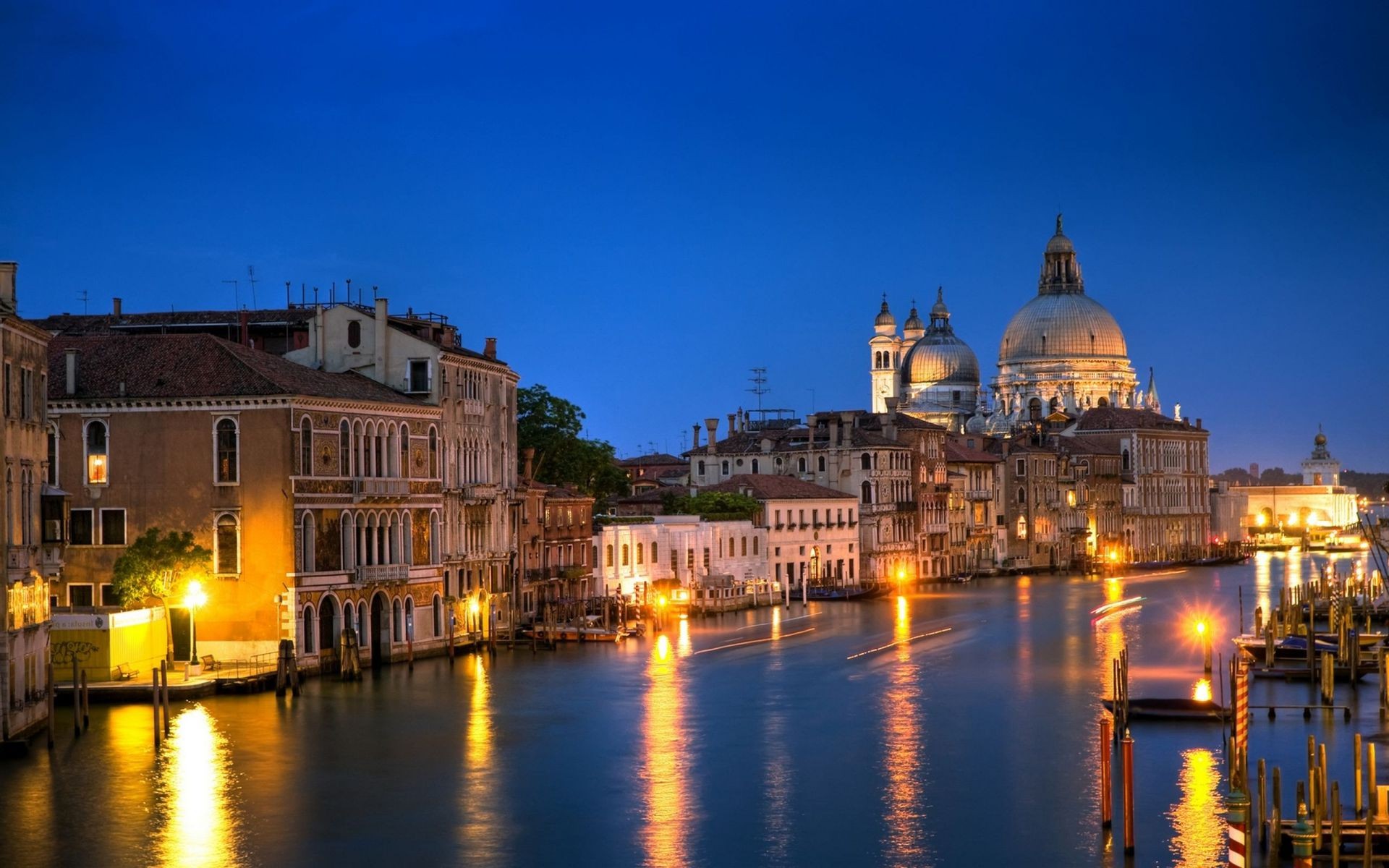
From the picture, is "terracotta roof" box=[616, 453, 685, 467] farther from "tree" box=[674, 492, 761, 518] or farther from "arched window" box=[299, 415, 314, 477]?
"arched window" box=[299, 415, 314, 477]

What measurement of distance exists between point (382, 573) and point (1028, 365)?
92.3 meters

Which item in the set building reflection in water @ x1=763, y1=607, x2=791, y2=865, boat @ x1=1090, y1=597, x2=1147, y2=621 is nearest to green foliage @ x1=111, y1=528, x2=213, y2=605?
building reflection in water @ x1=763, y1=607, x2=791, y2=865

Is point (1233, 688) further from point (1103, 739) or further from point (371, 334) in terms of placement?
point (371, 334)

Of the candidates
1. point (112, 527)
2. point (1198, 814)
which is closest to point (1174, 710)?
point (1198, 814)

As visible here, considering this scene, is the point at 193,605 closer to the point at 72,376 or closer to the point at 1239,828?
the point at 72,376

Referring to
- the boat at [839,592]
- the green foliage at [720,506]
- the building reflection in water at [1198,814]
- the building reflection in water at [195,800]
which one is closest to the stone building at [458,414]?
the building reflection in water at [195,800]

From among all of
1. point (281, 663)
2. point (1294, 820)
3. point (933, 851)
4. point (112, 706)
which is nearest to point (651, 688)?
point (281, 663)

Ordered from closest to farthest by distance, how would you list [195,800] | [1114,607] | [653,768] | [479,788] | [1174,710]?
[195,800], [479,788], [653,768], [1174,710], [1114,607]

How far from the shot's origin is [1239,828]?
70.3 ft

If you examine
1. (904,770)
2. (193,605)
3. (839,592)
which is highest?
(193,605)

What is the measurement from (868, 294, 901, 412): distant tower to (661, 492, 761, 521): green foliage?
66.5m

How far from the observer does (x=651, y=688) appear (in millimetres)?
40188

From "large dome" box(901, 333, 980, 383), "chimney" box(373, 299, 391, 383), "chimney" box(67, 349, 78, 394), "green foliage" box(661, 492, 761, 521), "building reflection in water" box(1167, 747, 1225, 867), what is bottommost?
"building reflection in water" box(1167, 747, 1225, 867)

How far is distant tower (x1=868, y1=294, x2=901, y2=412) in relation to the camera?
5310 inches
